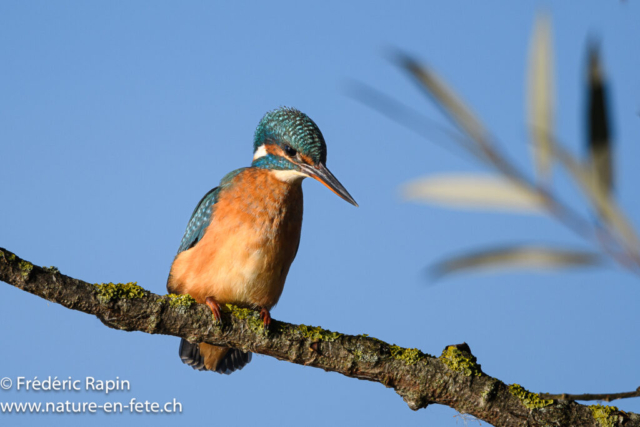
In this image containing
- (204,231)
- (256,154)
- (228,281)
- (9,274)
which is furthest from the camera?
(256,154)

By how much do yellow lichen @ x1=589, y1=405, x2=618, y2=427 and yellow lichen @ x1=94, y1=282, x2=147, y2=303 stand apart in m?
1.97

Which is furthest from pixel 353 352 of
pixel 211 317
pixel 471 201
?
pixel 471 201

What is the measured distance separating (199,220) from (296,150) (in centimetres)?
64

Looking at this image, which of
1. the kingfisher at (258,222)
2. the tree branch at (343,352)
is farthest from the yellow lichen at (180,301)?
the kingfisher at (258,222)

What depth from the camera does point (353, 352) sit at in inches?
110

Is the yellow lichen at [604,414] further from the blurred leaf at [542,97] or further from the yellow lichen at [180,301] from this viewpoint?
the blurred leaf at [542,97]

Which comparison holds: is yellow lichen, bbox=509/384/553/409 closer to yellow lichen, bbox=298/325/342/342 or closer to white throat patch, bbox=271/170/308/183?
yellow lichen, bbox=298/325/342/342

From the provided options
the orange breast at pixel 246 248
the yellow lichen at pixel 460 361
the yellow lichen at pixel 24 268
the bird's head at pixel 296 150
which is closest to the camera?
the yellow lichen at pixel 24 268

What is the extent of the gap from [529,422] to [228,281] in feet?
4.88

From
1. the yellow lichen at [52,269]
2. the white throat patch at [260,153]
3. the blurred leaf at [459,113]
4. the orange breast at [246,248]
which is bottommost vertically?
the blurred leaf at [459,113]

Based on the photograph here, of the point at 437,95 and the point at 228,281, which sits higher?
the point at 228,281

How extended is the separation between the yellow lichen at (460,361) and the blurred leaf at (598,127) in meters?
2.09

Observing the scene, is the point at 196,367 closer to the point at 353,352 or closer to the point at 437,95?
the point at 353,352

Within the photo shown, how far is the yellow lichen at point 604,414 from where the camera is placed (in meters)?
2.61
